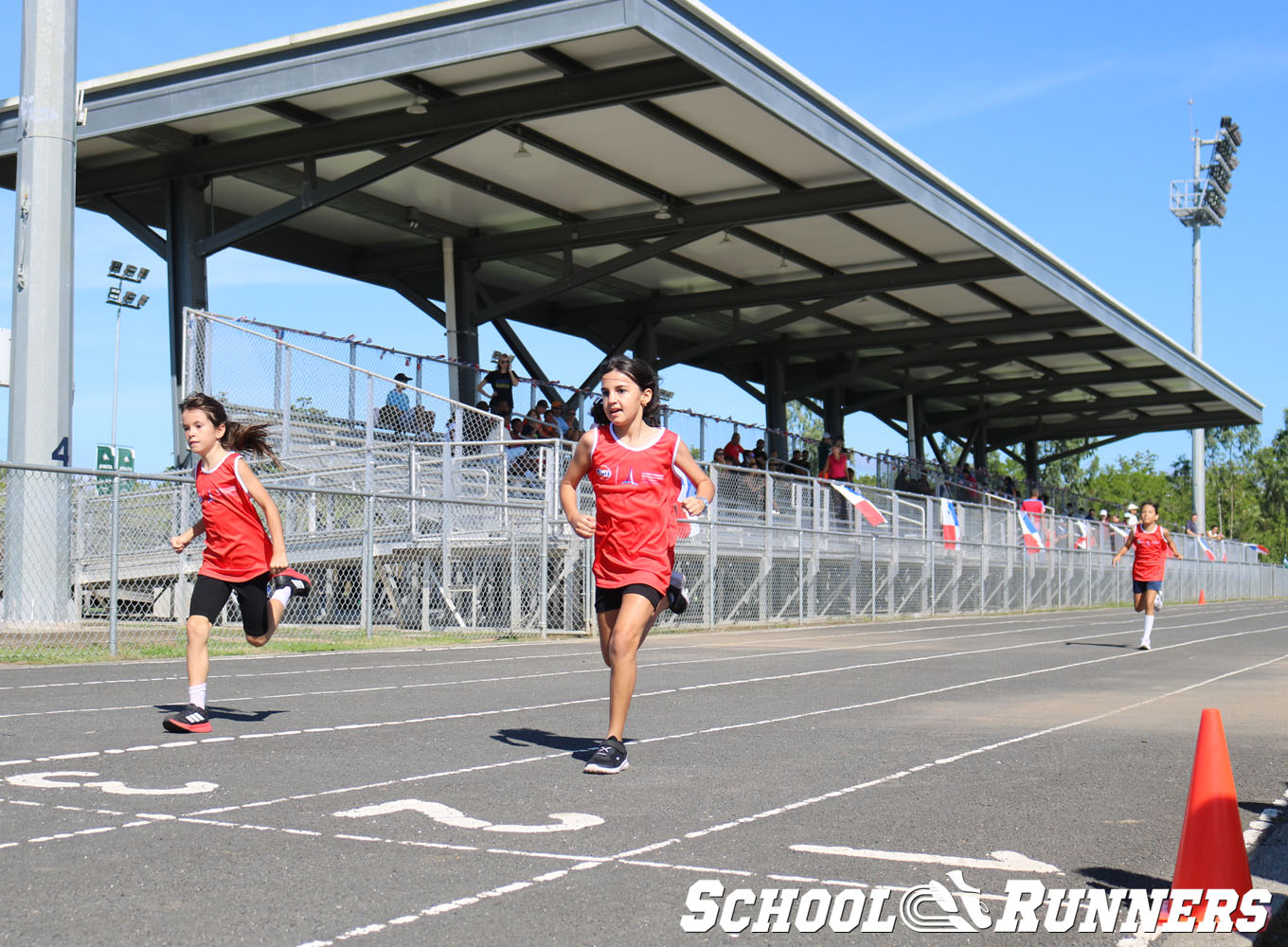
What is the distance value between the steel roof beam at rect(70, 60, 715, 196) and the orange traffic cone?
15.8m

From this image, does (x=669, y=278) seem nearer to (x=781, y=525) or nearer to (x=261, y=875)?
(x=781, y=525)

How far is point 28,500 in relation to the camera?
14625 millimetres

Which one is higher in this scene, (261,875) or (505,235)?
(505,235)

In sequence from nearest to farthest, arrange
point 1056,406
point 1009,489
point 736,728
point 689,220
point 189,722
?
point 189,722 → point 736,728 → point 689,220 → point 1009,489 → point 1056,406

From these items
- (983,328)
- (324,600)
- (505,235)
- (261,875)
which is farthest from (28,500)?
(983,328)

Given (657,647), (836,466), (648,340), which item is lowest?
(657,647)

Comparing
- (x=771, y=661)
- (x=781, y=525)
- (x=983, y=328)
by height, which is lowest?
(x=771, y=661)

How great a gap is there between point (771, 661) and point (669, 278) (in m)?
19.0

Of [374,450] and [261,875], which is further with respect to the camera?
[374,450]

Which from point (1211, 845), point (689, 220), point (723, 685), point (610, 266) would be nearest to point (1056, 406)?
point (689, 220)

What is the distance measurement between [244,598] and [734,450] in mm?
21480

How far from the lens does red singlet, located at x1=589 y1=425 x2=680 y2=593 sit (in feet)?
23.2

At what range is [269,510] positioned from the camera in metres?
8.11

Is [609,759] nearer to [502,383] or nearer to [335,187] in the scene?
[335,187]
